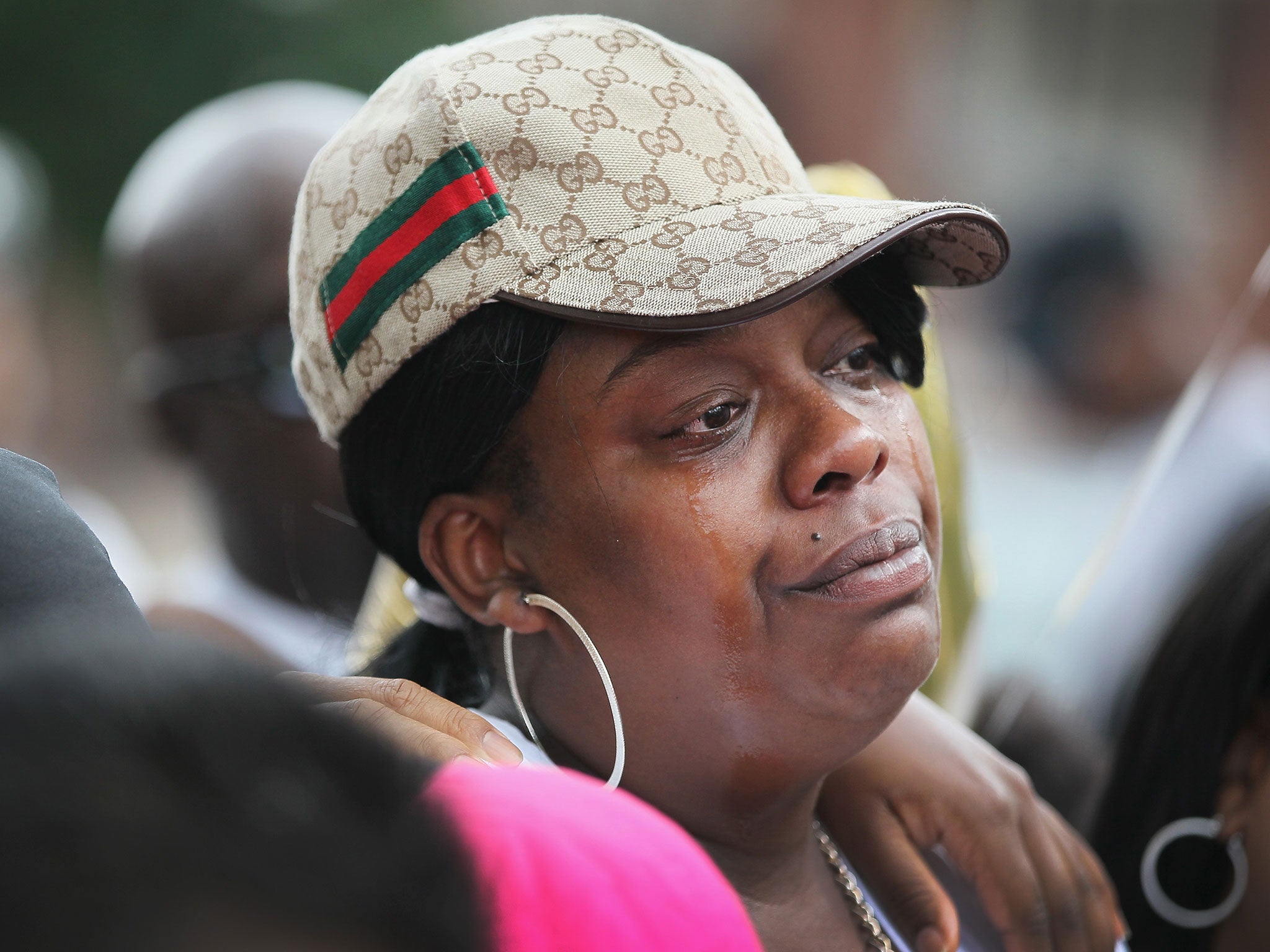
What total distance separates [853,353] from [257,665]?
1.11 m

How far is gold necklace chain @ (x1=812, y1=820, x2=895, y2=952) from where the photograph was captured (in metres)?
1.79

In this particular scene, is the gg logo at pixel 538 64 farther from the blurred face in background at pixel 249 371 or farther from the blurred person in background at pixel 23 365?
the blurred person in background at pixel 23 365

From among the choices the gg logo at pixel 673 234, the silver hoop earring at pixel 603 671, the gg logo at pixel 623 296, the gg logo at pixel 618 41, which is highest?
the gg logo at pixel 618 41

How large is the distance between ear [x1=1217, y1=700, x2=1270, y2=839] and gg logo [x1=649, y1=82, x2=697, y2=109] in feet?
5.02

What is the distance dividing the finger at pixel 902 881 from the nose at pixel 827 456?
0.66m

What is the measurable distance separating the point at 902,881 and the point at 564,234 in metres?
1.07

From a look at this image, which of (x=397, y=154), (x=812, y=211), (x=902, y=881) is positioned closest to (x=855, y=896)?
(x=902, y=881)

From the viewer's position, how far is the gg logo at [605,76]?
1.56 meters

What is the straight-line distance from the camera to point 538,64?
1.57m

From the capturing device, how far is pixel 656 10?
41.7 ft

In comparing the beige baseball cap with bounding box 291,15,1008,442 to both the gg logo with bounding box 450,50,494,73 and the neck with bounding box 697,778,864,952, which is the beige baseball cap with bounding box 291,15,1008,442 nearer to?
the gg logo with bounding box 450,50,494,73

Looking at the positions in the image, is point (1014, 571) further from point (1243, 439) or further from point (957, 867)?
point (957, 867)

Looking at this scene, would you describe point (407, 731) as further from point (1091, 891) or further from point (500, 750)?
point (1091, 891)

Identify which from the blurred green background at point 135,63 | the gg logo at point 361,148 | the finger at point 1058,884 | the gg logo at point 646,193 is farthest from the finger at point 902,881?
the blurred green background at point 135,63
